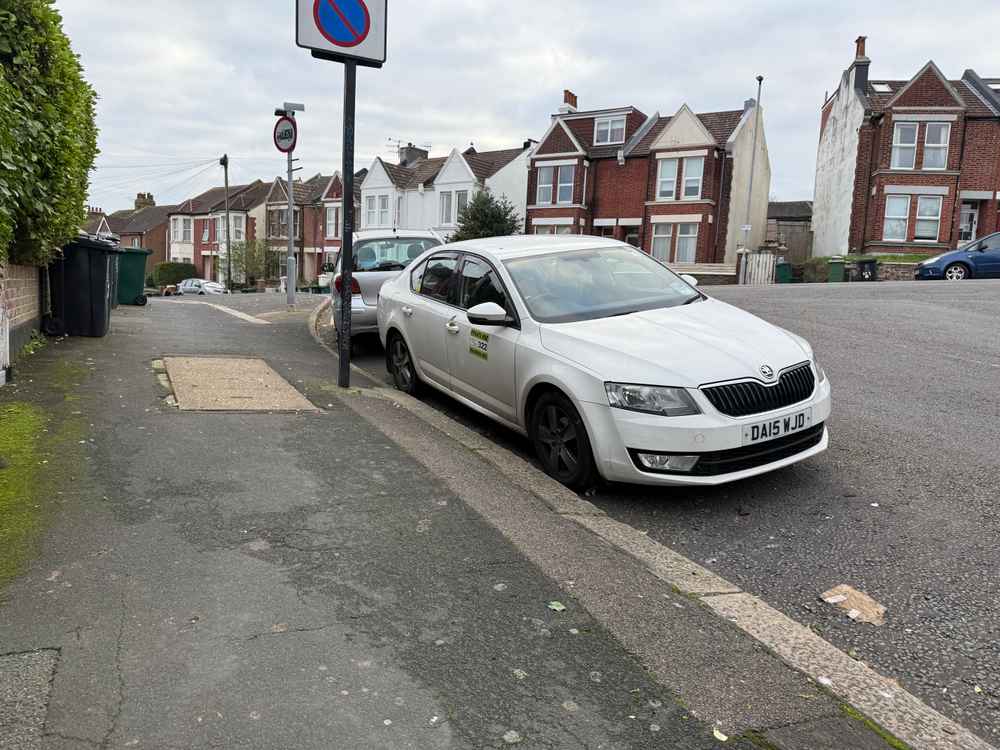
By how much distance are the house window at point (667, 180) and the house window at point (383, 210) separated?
19.5m

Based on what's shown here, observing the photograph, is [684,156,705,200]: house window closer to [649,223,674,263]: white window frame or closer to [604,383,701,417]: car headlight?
[649,223,674,263]: white window frame

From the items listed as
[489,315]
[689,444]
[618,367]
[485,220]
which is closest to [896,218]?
[485,220]

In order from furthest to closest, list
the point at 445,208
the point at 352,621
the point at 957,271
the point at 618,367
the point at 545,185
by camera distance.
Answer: the point at 445,208 → the point at 545,185 → the point at 957,271 → the point at 618,367 → the point at 352,621

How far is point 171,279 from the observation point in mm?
64125

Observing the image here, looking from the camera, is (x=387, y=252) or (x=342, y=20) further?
(x=387, y=252)

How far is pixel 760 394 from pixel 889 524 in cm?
99

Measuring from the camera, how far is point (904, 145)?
110 feet

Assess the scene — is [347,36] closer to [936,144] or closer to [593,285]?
[593,285]

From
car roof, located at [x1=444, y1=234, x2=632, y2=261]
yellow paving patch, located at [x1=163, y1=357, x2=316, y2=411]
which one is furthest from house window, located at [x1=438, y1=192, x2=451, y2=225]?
car roof, located at [x1=444, y1=234, x2=632, y2=261]

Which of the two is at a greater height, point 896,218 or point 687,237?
point 896,218

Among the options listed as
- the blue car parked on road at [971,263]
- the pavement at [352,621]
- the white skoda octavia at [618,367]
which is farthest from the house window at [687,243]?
the pavement at [352,621]

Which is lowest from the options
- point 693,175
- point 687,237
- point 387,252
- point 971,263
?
point 387,252

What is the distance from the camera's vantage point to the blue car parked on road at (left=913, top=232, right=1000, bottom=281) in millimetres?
24109

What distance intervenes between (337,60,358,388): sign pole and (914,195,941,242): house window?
32492mm
